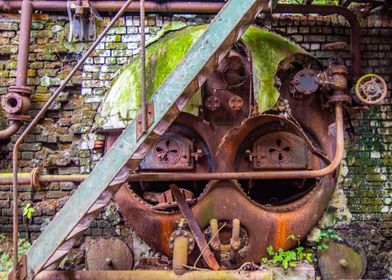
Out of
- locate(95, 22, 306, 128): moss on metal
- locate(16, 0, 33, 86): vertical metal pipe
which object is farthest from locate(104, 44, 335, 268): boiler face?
locate(16, 0, 33, 86): vertical metal pipe

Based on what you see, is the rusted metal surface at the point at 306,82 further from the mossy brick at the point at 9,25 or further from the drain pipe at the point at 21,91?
the mossy brick at the point at 9,25

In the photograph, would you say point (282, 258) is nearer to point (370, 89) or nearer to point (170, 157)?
point (170, 157)

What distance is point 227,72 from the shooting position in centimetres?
405

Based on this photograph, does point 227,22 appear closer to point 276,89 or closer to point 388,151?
point 276,89

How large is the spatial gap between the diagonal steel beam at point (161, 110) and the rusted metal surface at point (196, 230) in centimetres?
85

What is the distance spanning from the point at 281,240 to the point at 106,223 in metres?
1.79

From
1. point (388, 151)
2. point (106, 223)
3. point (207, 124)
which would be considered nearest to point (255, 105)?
point (207, 124)

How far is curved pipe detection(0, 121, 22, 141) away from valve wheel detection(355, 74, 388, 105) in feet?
11.2

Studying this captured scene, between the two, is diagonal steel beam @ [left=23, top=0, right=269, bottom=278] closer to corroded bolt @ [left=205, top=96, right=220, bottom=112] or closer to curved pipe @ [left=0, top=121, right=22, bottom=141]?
corroded bolt @ [left=205, top=96, right=220, bottom=112]

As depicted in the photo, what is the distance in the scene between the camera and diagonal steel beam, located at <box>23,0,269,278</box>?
306 centimetres

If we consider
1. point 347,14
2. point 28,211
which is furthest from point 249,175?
point 28,211

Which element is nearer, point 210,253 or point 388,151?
point 210,253

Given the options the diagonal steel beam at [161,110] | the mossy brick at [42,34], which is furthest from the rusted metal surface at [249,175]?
the mossy brick at [42,34]

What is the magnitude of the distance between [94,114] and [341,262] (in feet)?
9.69
